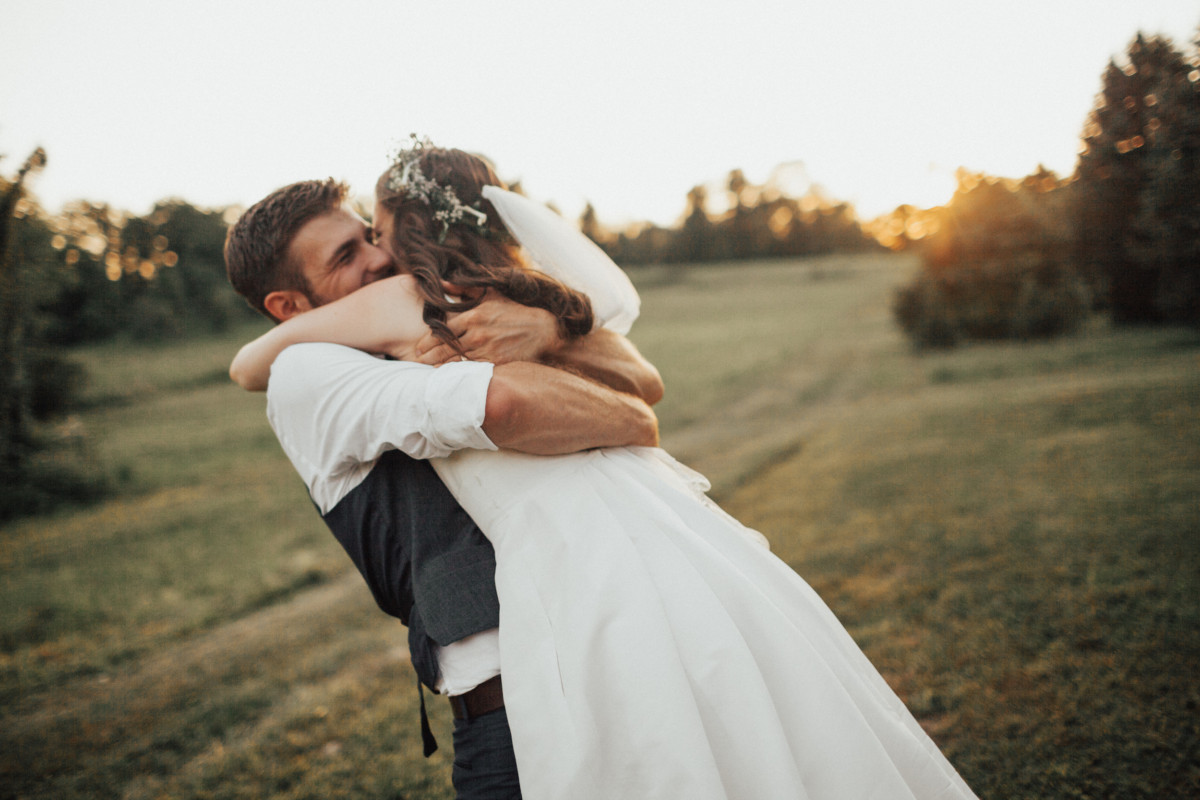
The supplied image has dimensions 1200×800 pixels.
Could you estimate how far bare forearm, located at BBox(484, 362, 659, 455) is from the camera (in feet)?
5.54

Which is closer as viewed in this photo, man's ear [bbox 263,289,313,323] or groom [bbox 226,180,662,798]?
groom [bbox 226,180,662,798]

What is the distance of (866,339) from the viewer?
3006cm

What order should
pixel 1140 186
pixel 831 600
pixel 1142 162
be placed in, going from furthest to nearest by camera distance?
pixel 831 600
pixel 1140 186
pixel 1142 162

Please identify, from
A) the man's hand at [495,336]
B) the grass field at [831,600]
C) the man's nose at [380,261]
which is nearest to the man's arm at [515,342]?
the man's hand at [495,336]

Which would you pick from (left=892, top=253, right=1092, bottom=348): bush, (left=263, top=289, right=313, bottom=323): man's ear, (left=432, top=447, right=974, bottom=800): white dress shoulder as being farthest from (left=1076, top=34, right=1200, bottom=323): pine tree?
(left=892, top=253, right=1092, bottom=348): bush

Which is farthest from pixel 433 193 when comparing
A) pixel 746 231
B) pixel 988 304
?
pixel 746 231

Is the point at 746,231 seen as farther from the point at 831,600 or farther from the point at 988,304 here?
the point at 831,600

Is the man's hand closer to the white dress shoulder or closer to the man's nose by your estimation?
the white dress shoulder

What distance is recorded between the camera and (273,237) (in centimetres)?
219

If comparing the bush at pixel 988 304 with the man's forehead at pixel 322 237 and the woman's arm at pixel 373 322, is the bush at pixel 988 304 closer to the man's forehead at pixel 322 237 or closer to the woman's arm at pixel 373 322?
the man's forehead at pixel 322 237

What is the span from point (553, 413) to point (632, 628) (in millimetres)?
579

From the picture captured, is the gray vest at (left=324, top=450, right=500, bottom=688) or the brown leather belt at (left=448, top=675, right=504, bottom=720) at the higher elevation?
the gray vest at (left=324, top=450, right=500, bottom=688)

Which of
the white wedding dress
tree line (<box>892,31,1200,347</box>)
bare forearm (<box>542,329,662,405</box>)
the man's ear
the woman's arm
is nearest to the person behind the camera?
the white wedding dress

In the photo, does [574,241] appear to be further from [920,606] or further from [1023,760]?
[920,606]
